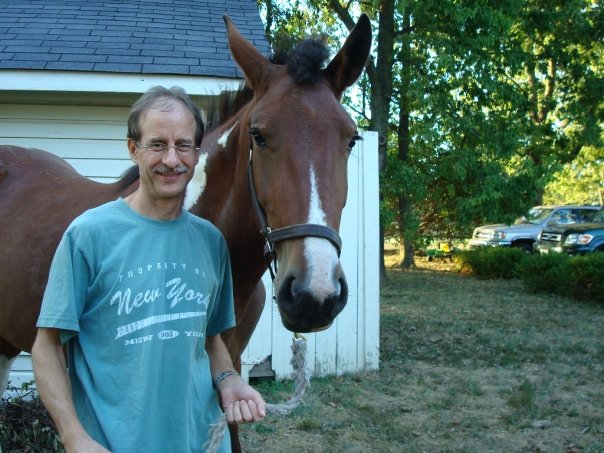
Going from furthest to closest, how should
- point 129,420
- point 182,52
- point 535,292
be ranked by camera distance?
point 535,292, point 182,52, point 129,420

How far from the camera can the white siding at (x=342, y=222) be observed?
497 cm

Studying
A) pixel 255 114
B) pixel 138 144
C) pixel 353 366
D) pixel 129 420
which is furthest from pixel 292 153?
pixel 353 366

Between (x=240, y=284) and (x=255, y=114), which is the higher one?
(x=255, y=114)

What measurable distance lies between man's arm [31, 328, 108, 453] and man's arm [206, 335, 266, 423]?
0.36m

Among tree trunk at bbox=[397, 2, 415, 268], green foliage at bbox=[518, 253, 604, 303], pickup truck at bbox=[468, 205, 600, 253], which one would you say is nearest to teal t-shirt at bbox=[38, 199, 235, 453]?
tree trunk at bbox=[397, 2, 415, 268]

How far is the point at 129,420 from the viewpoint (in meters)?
1.43

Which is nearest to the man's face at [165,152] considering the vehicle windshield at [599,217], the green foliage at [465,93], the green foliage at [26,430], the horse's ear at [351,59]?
the horse's ear at [351,59]

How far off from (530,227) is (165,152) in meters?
16.6

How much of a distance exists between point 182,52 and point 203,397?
161 inches

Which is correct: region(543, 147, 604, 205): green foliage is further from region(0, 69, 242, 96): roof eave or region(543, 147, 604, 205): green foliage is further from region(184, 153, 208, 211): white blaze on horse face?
region(184, 153, 208, 211): white blaze on horse face

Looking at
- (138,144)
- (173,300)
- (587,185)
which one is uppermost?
(587,185)

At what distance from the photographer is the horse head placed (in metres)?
1.58

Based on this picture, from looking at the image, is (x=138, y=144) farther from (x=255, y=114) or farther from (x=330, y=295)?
(x=330, y=295)

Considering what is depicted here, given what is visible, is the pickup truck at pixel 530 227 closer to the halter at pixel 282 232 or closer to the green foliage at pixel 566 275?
the green foliage at pixel 566 275
